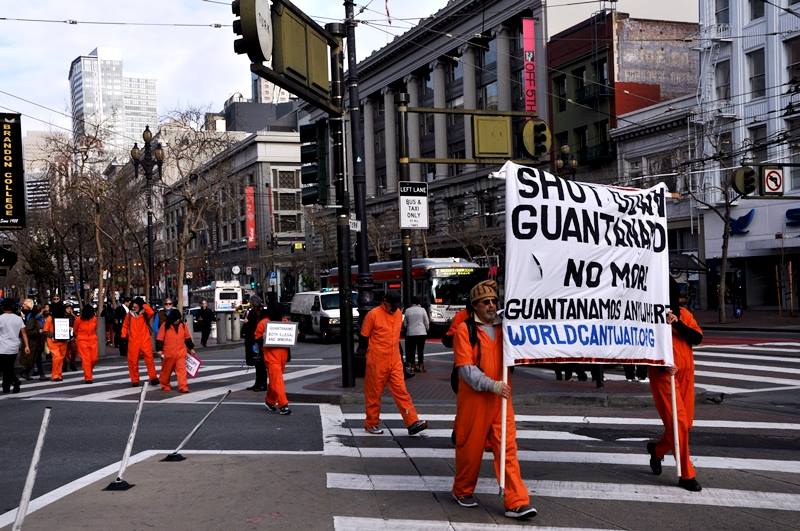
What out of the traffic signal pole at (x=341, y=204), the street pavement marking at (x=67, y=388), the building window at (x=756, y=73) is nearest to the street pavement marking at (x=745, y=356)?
the traffic signal pole at (x=341, y=204)

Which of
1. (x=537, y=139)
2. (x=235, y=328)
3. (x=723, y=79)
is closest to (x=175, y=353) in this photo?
(x=537, y=139)

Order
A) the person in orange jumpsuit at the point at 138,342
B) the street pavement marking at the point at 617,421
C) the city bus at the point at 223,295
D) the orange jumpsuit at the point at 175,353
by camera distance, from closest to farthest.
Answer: the street pavement marking at the point at 617,421 < the orange jumpsuit at the point at 175,353 < the person in orange jumpsuit at the point at 138,342 < the city bus at the point at 223,295

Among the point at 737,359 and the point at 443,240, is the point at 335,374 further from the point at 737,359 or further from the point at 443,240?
the point at 443,240

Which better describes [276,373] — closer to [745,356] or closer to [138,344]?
[138,344]

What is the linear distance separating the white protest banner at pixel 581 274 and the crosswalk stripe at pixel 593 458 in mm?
1749

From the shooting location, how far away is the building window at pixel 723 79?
42.4m

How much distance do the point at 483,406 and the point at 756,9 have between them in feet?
129

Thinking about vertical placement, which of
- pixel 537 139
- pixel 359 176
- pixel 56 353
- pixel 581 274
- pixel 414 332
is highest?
pixel 537 139

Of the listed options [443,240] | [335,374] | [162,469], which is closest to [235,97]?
[443,240]

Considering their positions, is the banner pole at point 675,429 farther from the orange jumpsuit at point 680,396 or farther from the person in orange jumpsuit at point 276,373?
the person in orange jumpsuit at point 276,373

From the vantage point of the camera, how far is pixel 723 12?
4253cm

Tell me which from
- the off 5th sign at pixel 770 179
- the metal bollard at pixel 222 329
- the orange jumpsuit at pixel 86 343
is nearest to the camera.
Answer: the orange jumpsuit at pixel 86 343

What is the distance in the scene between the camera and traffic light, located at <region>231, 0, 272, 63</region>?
34.2 feet

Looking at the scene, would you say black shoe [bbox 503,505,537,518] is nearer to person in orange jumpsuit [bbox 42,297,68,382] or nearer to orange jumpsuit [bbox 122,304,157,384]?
orange jumpsuit [bbox 122,304,157,384]
